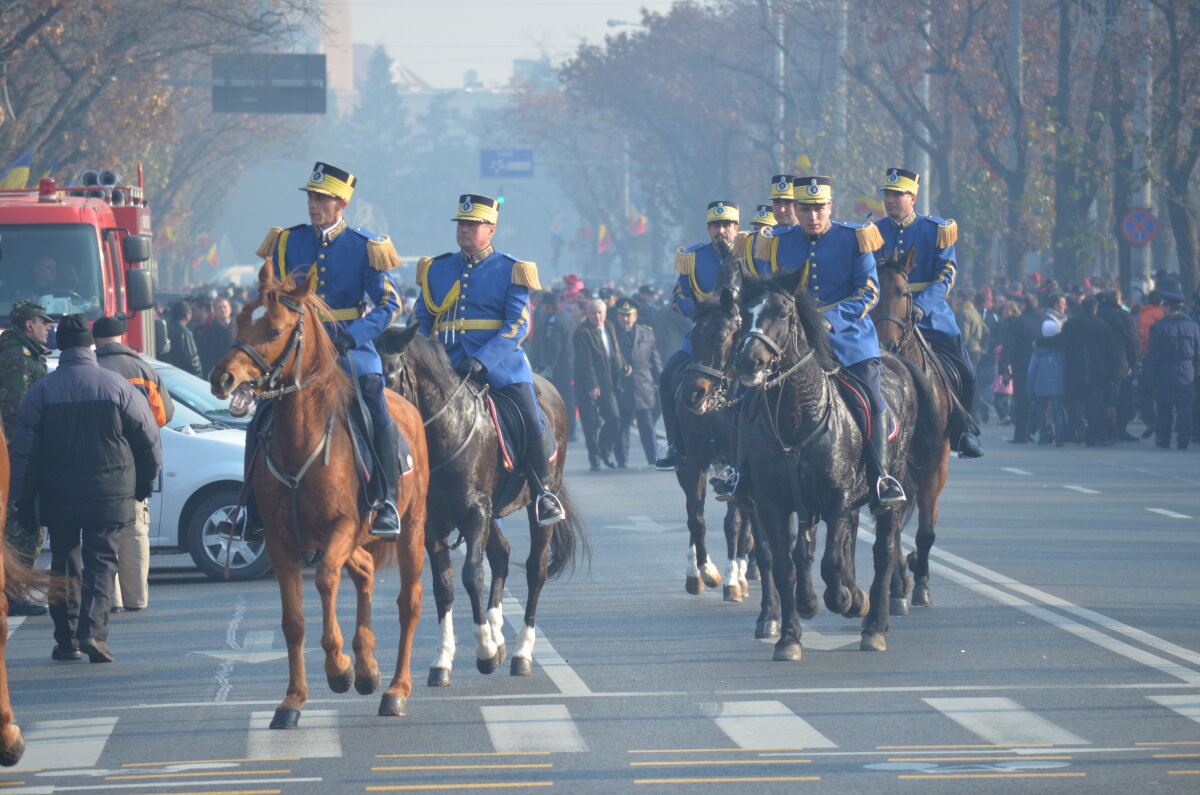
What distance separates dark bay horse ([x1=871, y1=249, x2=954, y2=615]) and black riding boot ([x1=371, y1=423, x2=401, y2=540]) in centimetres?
419

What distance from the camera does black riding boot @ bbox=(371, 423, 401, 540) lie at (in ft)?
30.6

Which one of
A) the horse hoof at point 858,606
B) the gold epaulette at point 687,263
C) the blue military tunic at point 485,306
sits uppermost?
the gold epaulette at point 687,263

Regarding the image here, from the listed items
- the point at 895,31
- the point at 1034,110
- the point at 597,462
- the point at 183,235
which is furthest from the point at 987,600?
the point at 183,235

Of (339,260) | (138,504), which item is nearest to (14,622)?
(138,504)

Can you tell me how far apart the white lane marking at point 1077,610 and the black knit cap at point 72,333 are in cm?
612

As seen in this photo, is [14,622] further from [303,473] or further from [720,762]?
[720,762]

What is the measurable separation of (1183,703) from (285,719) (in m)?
4.12

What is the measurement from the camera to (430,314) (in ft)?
36.5

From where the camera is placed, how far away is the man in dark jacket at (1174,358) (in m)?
25.4

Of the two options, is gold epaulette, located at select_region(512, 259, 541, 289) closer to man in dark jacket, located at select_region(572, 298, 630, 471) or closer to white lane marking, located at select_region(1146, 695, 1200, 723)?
white lane marking, located at select_region(1146, 695, 1200, 723)

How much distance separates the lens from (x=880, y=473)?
11328 mm

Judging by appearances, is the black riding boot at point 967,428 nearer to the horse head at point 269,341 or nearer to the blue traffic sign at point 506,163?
the horse head at point 269,341

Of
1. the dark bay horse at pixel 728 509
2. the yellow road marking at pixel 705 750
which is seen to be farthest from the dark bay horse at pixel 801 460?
the yellow road marking at pixel 705 750

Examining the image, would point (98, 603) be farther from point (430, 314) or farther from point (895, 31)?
point (895, 31)
